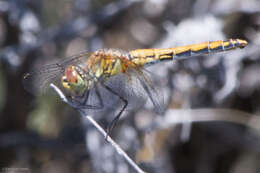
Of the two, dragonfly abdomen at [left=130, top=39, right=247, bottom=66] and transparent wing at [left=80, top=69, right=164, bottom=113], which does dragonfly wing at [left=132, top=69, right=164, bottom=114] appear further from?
dragonfly abdomen at [left=130, top=39, right=247, bottom=66]

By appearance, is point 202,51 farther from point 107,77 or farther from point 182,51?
point 107,77

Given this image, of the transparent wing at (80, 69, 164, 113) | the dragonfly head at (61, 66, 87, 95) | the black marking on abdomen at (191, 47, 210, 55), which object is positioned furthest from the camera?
the black marking on abdomen at (191, 47, 210, 55)

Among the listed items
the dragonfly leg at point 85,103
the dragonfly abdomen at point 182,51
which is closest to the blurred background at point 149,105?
the dragonfly abdomen at point 182,51

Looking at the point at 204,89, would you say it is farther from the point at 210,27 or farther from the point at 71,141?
the point at 71,141

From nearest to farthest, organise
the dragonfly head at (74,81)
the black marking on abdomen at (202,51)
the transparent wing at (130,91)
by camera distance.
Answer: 1. the dragonfly head at (74,81)
2. the transparent wing at (130,91)
3. the black marking on abdomen at (202,51)

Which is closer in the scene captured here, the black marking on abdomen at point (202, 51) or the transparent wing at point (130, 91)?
the transparent wing at point (130, 91)

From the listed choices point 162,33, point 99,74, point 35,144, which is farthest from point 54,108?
point 162,33

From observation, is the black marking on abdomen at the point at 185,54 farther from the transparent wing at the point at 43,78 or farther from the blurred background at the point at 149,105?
the transparent wing at the point at 43,78

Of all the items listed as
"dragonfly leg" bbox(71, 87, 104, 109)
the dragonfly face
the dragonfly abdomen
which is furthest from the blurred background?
the dragonfly face
